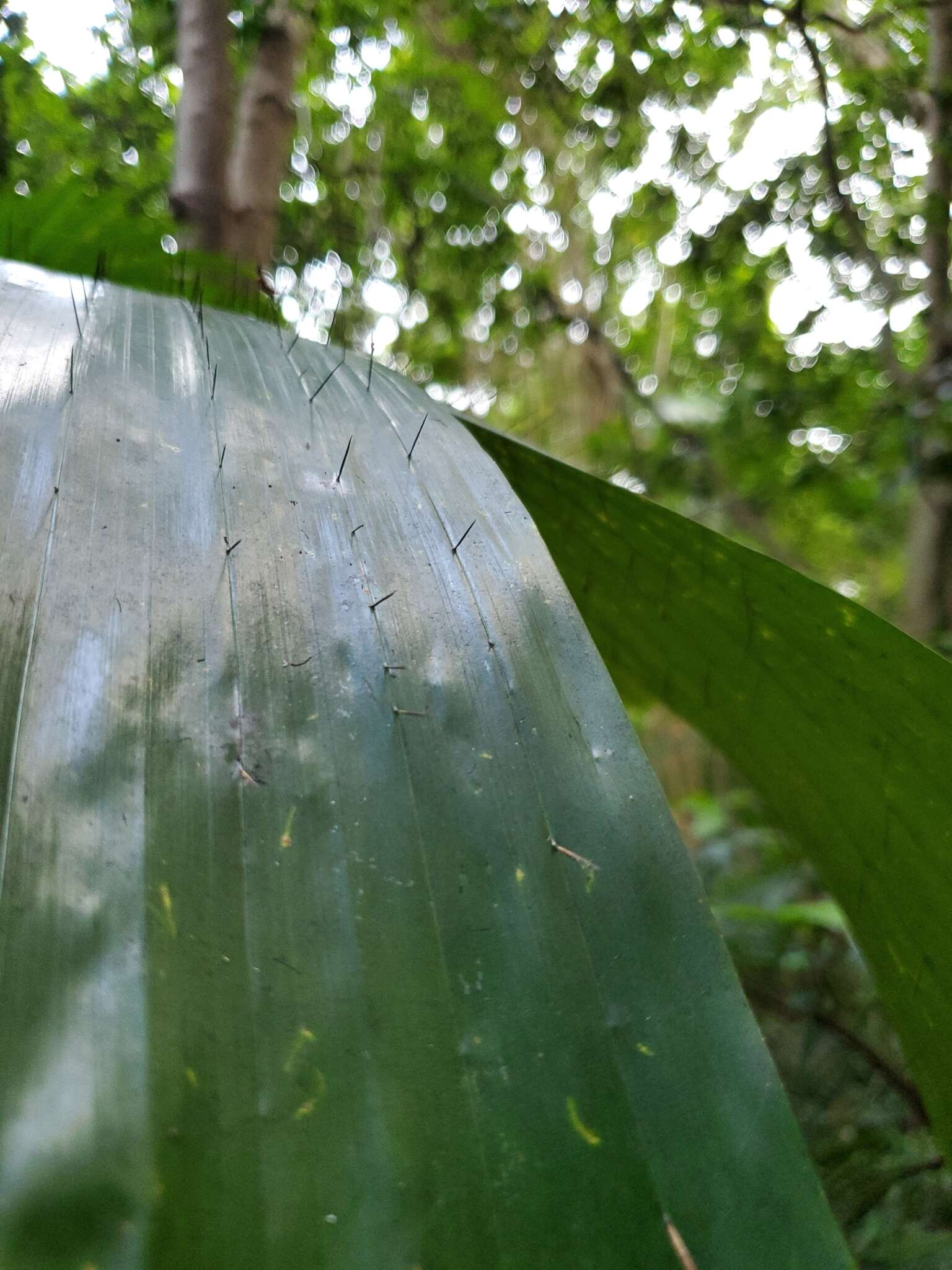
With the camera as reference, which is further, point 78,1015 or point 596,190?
point 596,190

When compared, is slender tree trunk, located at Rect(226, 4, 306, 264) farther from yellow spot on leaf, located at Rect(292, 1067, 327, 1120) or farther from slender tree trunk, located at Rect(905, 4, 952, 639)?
slender tree trunk, located at Rect(905, 4, 952, 639)

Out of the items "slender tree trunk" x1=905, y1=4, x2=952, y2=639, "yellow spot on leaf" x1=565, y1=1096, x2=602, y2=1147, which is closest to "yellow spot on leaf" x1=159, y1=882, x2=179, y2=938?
"yellow spot on leaf" x1=565, y1=1096, x2=602, y2=1147

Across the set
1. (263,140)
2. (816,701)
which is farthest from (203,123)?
(816,701)

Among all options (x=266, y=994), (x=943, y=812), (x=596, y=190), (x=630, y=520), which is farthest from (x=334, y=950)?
(x=596, y=190)

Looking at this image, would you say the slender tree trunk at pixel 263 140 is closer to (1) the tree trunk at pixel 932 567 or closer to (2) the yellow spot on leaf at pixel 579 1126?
(2) the yellow spot on leaf at pixel 579 1126

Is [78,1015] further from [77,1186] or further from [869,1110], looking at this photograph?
[869,1110]

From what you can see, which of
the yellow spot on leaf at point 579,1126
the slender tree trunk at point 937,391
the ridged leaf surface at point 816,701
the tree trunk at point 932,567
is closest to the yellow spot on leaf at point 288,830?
the yellow spot on leaf at point 579,1126
